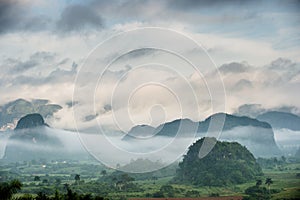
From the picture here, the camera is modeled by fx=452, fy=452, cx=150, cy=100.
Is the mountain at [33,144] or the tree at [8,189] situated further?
the mountain at [33,144]

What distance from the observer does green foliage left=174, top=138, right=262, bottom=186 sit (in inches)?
2329

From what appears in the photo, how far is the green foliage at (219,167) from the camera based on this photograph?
5916 cm

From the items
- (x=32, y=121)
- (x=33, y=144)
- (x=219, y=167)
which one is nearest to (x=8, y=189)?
(x=219, y=167)

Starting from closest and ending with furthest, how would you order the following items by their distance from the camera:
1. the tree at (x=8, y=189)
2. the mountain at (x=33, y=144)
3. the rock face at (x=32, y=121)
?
the tree at (x=8, y=189) → the rock face at (x=32, y=121) → the mountain at (x=33, y=144)

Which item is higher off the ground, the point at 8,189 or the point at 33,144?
the point at 33,144

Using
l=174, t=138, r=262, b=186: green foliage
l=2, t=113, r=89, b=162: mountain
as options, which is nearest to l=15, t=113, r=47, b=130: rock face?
l=2, t=113, r=89, b=162: mountain

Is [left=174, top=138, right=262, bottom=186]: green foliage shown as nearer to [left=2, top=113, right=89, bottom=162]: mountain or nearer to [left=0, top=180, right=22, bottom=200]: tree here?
[left=0, top=180, right=22, bottom=200]: tree

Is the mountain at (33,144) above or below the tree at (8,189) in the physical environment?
above

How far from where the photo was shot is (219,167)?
203ft

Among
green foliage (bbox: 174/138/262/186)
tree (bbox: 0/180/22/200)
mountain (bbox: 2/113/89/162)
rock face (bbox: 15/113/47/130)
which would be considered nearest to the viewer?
tree (bbox: 0/180/22/200)

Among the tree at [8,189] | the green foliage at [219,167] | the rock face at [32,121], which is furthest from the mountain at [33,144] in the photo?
the tree at [8,189]

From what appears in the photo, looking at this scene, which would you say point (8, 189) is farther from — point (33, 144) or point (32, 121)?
point (33, 144)

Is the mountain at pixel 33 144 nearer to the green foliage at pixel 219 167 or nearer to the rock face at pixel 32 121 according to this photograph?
the rock face at pixel 32 121

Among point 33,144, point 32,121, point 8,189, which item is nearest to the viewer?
point 8,189
